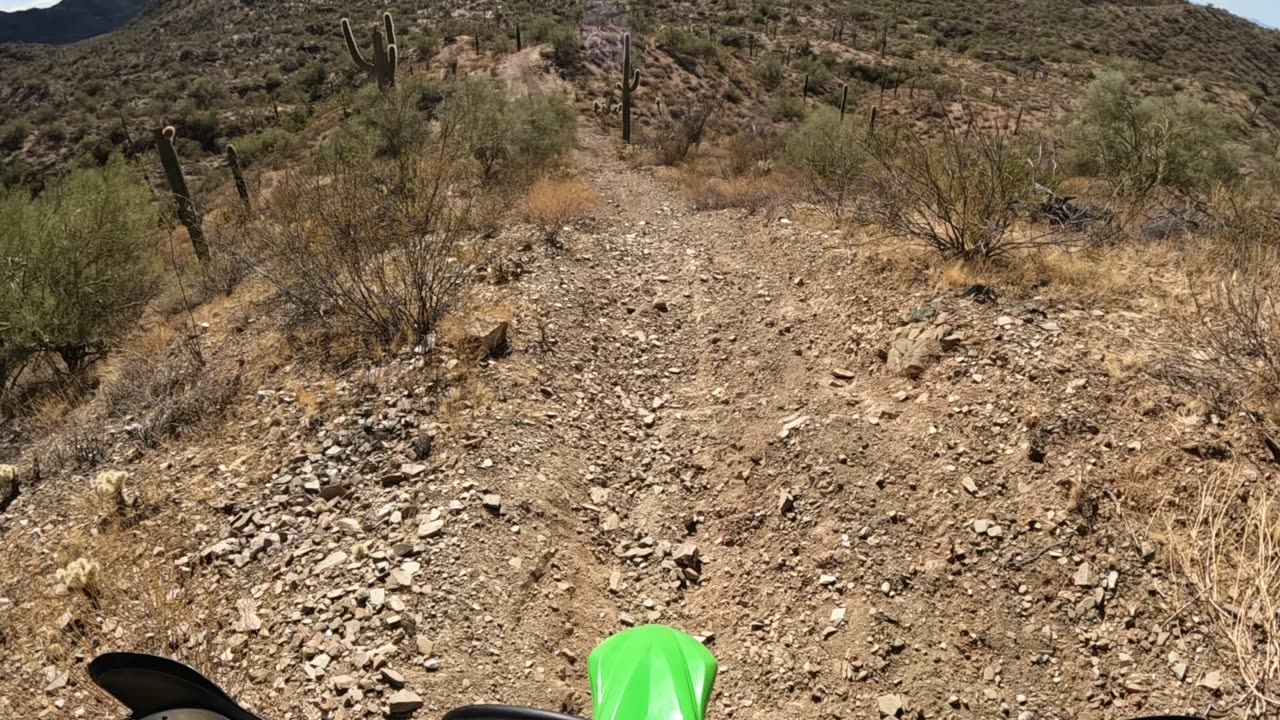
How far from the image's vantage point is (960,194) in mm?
6195

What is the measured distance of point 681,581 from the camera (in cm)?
389

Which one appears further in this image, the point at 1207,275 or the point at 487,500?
the point at 1207,275

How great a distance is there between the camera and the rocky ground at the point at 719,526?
306 cm

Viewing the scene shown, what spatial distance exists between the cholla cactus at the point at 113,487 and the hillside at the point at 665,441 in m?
0.02

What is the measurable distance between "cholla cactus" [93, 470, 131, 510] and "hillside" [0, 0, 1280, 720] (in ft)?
0.08

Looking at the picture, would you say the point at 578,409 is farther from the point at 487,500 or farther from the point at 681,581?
the point at 681,581

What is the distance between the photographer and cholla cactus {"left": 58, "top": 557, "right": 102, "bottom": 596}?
3.71 m

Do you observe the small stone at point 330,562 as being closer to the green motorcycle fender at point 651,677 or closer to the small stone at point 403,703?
the small stone at point 403,703

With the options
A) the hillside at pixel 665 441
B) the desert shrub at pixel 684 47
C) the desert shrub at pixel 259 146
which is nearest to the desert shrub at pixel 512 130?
the hillside at pixel 665 441

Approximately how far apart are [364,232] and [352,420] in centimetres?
189

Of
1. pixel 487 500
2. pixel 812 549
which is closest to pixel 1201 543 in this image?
pixel 812 549

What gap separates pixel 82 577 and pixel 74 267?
628 centimetres

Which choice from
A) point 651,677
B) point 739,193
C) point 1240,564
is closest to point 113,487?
point 651,677

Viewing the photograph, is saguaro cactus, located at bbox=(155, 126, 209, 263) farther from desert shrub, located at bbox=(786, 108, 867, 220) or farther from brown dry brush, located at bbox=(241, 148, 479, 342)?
desert shrub, located at bbox=(786, 108, 867, 220)
